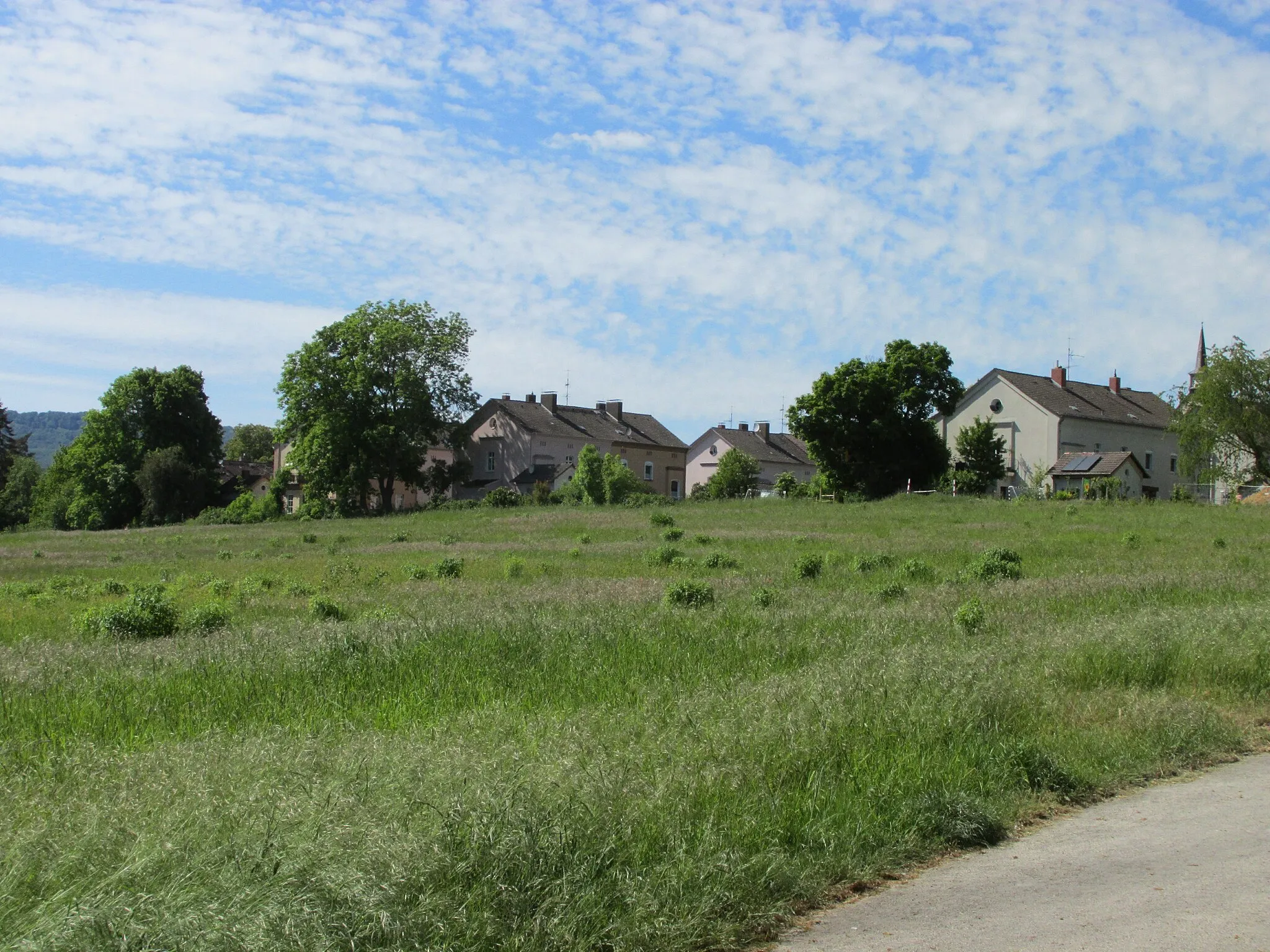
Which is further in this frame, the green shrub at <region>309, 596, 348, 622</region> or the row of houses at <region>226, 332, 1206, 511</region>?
the row of houses at <region>226, 332, 1206, 511</region>

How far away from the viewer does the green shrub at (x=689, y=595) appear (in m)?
15.6

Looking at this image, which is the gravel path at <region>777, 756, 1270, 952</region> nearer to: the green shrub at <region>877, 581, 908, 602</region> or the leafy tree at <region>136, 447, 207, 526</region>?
the green shrub at <region>877, 581, 908, 602</region>

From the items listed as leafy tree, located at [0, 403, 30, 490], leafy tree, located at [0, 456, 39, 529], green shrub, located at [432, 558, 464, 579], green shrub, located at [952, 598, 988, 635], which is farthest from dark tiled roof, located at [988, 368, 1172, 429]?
leafy tree, located at [0, 403, 30, 490]

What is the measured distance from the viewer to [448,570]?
23547mm

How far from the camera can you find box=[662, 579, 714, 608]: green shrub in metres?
15.6

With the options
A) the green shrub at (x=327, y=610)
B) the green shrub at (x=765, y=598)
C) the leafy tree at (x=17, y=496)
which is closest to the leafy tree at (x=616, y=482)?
the green shrub at (x=765, y=598)

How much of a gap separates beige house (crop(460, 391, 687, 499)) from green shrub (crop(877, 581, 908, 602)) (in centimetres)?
6501

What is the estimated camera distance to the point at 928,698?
7906 mm

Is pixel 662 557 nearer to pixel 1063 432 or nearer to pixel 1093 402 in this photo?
pixel 1063 432

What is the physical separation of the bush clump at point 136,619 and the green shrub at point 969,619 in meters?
10.4

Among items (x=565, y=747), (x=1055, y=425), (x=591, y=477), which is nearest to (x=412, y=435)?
(x=591, y=477)

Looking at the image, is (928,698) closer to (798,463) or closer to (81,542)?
(81,542)

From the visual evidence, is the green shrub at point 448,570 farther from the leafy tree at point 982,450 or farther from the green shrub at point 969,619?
the leafy tree at point 982,450

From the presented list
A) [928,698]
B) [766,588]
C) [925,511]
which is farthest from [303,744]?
[925,511]
